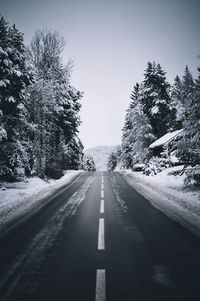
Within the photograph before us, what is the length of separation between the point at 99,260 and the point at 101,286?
1.07 metres

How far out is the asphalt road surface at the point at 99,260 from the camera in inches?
157

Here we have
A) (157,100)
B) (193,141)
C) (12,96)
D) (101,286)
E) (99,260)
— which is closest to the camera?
(101,286)

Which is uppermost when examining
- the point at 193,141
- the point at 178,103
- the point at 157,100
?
the point at 178,103

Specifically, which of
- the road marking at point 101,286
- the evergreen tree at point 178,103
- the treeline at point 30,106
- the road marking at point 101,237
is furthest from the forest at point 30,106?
the evergreen tree at point 178,103

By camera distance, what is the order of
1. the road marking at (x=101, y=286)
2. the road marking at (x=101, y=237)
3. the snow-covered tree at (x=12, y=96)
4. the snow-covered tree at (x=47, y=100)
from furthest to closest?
1. the snow-covered tree at (x=47, y=100)
2. the snow-covered tree at (x=12, y=96)
3. the road marking at (x=101, y=237)
4. the road marking at (x=101, y=286)

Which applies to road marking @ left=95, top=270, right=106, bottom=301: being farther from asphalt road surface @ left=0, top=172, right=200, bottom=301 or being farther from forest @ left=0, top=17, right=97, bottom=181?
forest @ left=0, top=17, right=97, bottom=181

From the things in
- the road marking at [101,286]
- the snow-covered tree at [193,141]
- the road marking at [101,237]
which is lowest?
the road marking at [101,286]

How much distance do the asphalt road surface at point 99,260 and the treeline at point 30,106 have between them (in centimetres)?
881

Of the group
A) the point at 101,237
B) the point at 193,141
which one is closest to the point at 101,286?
the point at 101,237

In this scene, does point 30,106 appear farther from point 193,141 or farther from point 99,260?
point 99,260

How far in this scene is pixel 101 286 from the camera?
4.17 metres

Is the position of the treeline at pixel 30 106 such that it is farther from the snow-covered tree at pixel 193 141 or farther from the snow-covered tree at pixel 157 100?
the snow-covered tree at pixel 157 100

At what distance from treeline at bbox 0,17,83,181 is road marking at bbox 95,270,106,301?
11.5 metres

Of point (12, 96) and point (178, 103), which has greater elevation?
point (178, 103)
